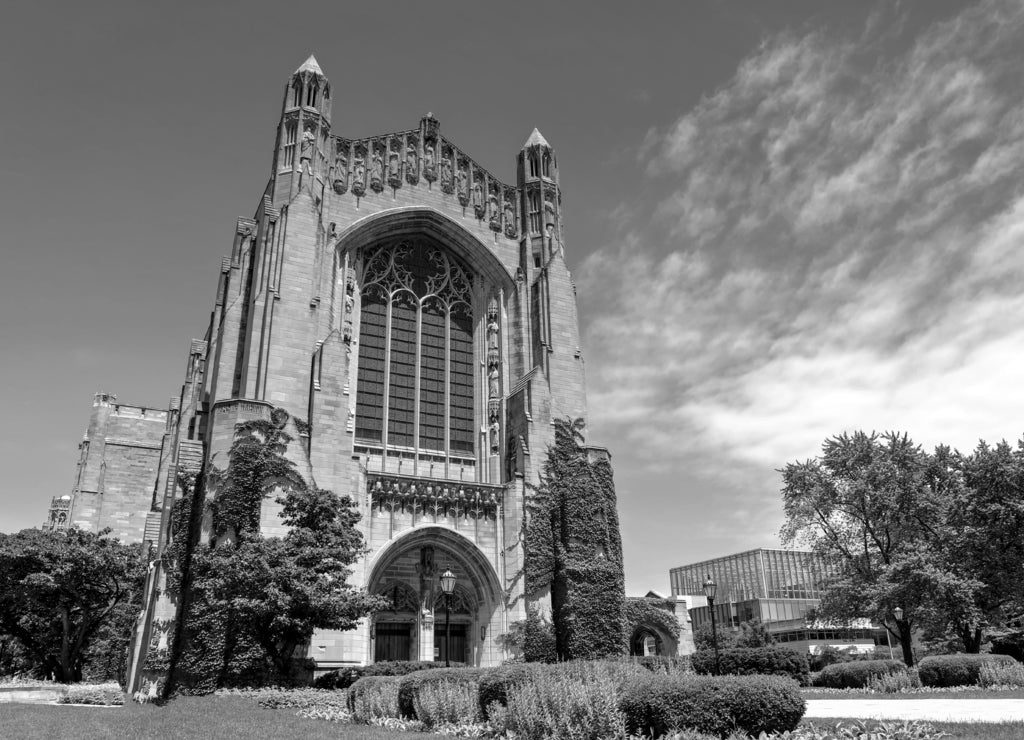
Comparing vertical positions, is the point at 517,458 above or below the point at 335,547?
above

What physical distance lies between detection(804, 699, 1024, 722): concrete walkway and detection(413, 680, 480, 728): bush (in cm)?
604

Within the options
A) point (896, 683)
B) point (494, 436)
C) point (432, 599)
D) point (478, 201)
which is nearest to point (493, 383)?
point (494, 436)

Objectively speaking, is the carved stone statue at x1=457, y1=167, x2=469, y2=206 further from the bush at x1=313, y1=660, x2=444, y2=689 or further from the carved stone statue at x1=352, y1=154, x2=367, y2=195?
the bush at x1=313, y1=660, x2=444, y2=689

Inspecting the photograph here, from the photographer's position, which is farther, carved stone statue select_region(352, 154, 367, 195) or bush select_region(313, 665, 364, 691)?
carved stone statue select_region(352, 154, 367, 195)

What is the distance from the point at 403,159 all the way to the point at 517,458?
15.8 m

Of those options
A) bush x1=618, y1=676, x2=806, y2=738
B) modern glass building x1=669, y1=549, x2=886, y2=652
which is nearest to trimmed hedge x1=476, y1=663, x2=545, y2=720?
bush x1=618, y1=676, x2=806, y2=738

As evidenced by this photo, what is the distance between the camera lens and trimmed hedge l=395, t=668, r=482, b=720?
15.2 m

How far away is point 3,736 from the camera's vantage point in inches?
511

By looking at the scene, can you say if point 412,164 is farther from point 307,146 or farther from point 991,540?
point 991,540

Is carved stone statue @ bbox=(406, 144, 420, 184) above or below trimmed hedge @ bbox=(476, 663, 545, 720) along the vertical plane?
above

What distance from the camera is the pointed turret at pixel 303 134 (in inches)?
1346

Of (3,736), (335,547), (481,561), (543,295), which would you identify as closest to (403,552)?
(481,561)

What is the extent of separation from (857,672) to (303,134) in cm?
3081

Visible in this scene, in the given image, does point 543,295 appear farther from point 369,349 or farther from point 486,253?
point 369,349
